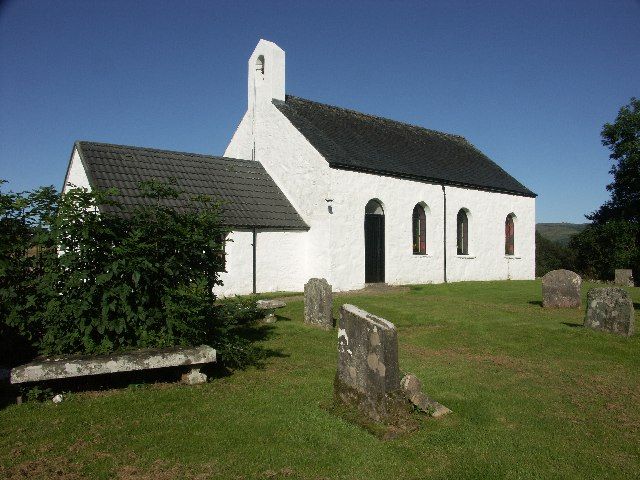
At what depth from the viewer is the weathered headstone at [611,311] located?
1012cm

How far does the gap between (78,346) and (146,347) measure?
33.9 inches

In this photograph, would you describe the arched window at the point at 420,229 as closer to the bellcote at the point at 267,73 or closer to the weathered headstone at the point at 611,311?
the bellcote at the point at 267,73

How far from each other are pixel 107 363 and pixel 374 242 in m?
15.5

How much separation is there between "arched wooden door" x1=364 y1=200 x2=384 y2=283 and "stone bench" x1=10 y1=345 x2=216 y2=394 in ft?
46.2

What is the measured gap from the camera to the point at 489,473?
435 cm

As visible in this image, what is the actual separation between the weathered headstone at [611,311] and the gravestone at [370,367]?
706cm

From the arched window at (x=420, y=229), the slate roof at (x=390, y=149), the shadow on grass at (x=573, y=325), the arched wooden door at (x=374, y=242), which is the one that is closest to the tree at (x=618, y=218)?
the slate roof at (x=390, y=149)

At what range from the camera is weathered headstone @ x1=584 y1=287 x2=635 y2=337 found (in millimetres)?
10117

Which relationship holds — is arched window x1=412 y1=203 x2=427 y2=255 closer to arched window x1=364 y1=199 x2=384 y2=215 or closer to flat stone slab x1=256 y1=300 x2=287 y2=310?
arched window x1=364 y1=199 x2=384 y2=215

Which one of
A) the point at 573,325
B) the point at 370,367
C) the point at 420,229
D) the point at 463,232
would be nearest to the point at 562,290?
the point at 573,325

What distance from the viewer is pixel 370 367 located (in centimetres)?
549

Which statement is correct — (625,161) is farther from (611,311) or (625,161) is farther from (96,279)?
(96,279)

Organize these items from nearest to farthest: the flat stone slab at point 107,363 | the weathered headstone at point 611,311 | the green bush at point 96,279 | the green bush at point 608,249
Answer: the flat stone slab at point 107,363, the green bush at point 96,279, the weathered headstone at point 611,311, the green bush at point 608,249

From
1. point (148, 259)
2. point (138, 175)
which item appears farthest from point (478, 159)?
point (148, 259)
